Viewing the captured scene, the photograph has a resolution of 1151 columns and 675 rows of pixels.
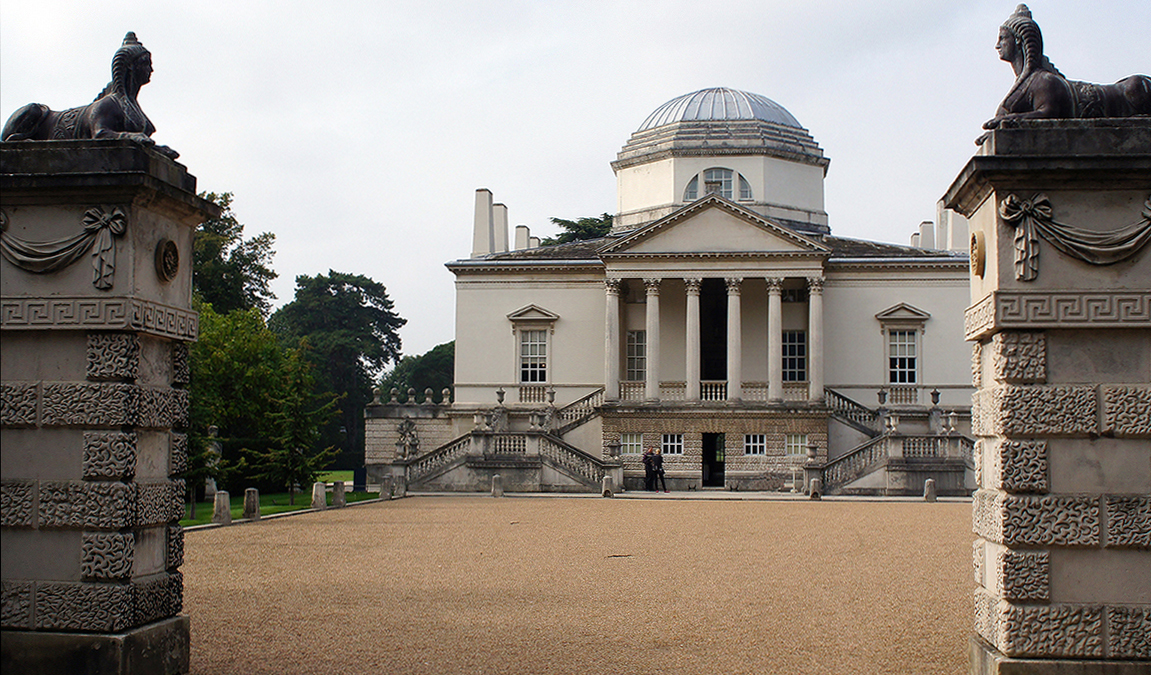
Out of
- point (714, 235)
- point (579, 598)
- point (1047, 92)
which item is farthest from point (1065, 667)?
point (714, 235)

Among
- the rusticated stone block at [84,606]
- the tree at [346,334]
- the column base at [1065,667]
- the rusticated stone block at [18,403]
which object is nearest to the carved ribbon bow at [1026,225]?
the column base at [1065,667]

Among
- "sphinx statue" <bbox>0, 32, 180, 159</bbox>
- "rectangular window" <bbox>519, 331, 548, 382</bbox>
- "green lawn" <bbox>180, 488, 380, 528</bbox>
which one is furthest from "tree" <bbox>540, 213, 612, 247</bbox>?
"sphinx statue" <bbox>0, 32, 180, 159</bbox>

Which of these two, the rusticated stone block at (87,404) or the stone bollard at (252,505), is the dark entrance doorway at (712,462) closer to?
the stone bollard at (252,505)

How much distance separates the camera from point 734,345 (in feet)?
146

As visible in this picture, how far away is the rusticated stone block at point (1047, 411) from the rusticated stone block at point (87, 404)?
667 centimetres

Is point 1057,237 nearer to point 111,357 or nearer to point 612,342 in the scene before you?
point 111,357

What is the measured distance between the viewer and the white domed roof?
5578 centimetres

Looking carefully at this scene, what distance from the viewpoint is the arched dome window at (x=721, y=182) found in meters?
52.8

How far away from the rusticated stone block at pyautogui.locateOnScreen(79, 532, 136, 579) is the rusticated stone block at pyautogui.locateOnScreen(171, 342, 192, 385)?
4.65 ft

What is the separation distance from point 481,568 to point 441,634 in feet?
17.3

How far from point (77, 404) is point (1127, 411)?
7962mm

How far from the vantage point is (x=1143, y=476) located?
26.8ft

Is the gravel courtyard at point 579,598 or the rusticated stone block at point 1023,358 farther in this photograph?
the gravel courtyard at point 579,598

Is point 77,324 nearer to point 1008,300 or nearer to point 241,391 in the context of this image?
point 1008,300
